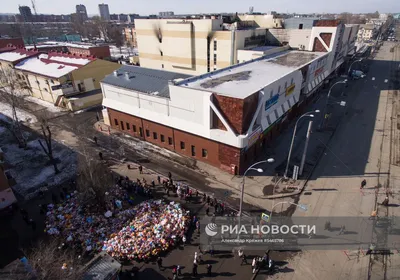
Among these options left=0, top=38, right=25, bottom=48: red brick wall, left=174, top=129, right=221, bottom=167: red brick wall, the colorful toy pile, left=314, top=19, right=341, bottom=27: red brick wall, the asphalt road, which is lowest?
the asphalt road

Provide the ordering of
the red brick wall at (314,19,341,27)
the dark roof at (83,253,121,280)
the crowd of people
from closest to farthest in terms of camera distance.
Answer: the dark roof at (83,253,121,280)
the crowd of people
the red brick wall at (314,19,341,27)

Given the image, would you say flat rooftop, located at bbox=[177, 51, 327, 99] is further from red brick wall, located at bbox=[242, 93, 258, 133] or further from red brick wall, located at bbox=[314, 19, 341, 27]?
red brick wall, located at bbox=[314, 19, 341, 27]

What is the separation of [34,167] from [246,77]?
2935cm

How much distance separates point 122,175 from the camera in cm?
2736

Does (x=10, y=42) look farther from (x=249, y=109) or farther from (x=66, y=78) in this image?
(x=249, y=109)

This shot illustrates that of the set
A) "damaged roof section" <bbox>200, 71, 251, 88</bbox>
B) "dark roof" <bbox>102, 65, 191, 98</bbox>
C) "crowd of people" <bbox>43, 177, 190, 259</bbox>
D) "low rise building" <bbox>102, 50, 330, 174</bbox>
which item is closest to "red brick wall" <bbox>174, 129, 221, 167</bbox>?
"low rise building" <bbox>102, 50, 330, 174</bbox>

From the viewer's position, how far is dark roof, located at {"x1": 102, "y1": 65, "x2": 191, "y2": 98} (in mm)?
31181

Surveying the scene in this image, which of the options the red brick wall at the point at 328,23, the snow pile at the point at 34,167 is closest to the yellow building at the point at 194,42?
the red brick wall at the point at 328,23

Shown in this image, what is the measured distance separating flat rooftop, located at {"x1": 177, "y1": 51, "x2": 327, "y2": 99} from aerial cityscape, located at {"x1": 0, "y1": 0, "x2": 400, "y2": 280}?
40cm

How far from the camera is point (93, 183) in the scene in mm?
19938

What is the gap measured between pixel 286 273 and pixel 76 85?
4879cm

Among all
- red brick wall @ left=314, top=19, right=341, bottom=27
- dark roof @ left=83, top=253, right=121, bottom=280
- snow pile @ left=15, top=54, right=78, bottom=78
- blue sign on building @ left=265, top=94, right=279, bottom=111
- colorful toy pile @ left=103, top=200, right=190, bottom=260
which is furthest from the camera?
red brick wall @ left=314, top=19, right=341, bottom=27

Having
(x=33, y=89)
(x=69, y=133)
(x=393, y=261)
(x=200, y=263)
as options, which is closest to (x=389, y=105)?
(x=393, y=261)

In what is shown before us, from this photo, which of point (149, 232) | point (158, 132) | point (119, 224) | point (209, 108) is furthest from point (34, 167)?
point (209, 108)
